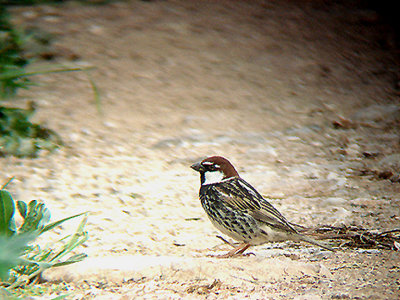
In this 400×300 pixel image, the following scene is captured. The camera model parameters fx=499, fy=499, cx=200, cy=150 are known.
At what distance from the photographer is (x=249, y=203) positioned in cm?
275

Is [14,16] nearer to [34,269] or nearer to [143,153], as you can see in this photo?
[143,153]

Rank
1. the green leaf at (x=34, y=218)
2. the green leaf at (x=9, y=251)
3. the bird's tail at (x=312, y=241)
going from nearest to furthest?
the green leaf at (x=9, y=251)
the green leaf at (x=34, y=218)
the bird's tail at (x=312, y=241)

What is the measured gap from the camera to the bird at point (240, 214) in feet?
8.74

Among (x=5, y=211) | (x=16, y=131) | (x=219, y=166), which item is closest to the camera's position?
(x=5, y=211)

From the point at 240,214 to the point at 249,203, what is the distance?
0.29ft

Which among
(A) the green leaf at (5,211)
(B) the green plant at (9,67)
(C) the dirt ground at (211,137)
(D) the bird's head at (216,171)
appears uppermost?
(B) the green plant at (9,67)

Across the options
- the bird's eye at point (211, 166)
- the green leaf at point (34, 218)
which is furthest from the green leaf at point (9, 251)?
the bird's eye at point (211, 166)

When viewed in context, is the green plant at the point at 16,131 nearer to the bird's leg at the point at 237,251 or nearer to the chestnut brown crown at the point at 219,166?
the chestnut brown crown at the point at 219,166

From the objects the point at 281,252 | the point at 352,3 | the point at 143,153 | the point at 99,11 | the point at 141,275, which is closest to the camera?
the point at 141,275

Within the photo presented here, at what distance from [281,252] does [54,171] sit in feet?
6.16

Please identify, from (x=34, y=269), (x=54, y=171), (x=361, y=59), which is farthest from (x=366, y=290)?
(x=361, y=59)

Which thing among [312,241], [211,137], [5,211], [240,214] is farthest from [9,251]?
[211,137]

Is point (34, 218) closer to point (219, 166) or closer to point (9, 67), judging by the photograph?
point (219, 166)

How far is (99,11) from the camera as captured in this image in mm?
6836
